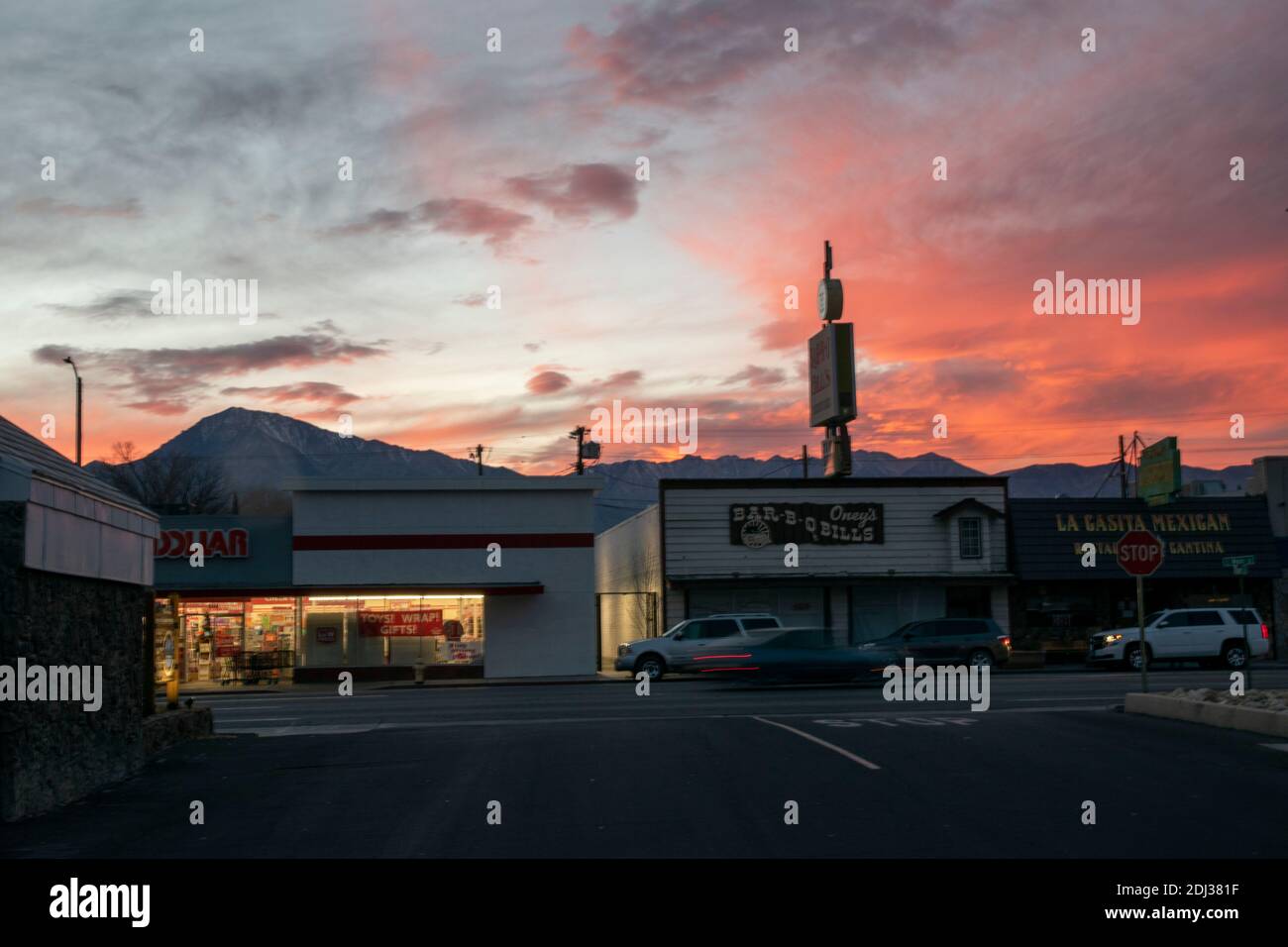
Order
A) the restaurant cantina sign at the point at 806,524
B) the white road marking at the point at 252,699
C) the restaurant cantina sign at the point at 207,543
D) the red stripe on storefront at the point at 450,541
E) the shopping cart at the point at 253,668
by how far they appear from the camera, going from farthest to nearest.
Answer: the restaurant cantina sign at the point at 806,524
the red stripe on storefront at the point at 450,541
the restaurant cantina sign at the point at 207,543
the shopping cart at the point at 253,668
the white road marking at the point at 252,699

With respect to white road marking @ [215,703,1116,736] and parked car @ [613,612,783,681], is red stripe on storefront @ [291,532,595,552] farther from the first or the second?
white road marking @ [215,703,1116,736]

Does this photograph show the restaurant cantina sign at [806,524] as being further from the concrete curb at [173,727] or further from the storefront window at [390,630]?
the concrete curb at [173,727]

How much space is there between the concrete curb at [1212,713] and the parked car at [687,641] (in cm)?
1358

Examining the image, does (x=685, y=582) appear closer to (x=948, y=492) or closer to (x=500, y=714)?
(x=948, y=492)

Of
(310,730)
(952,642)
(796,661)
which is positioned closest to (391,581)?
(796,661)

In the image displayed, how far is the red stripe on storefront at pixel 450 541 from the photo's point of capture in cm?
3962

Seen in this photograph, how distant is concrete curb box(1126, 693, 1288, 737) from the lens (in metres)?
16.7

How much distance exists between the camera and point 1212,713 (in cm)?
1816

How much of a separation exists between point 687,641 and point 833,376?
1438 centimetres

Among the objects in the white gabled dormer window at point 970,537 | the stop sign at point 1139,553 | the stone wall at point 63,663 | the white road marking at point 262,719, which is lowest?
the white road marking at point 262,719

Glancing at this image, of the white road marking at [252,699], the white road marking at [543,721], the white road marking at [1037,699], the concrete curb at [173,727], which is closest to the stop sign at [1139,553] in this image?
the white road marking at [543,721]

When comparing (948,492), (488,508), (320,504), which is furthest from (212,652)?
(948,492)

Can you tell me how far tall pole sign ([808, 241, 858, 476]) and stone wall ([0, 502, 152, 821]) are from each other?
3178 centimetres
